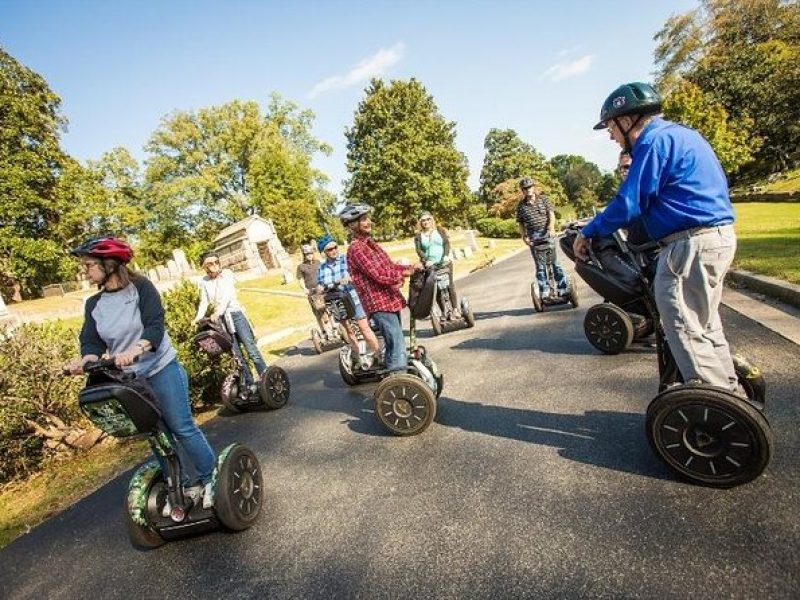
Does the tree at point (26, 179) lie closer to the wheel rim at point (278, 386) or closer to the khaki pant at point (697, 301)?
the wheel rim at point (278, 386)

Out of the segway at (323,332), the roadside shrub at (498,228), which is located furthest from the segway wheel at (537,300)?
the roadside shrub at (498,228)

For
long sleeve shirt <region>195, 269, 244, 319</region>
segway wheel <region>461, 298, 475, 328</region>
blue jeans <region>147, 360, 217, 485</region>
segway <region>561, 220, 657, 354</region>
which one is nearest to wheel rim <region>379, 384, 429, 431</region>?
blue jeans <region>147, 360, 217, 485</region>

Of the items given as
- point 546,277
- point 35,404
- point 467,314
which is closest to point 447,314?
point 467,314

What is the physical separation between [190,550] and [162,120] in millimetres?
55105

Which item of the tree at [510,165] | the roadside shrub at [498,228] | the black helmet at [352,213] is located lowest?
the roadside shrub at [498,228]

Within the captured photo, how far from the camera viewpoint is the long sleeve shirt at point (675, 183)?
2.58 meters

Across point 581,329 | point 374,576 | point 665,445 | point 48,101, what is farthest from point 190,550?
point 48,101

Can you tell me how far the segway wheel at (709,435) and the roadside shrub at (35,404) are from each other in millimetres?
6480

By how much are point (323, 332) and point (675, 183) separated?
7656 mm

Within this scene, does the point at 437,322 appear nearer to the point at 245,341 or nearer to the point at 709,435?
the point at 245,341

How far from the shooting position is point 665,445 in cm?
276

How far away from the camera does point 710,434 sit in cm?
260

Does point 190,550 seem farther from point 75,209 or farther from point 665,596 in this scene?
point 75,209

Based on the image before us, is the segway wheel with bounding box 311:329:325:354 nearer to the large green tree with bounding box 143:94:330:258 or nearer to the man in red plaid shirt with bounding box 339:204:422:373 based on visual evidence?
the man in red plaid shirt with bounding box 339:204:422:373
